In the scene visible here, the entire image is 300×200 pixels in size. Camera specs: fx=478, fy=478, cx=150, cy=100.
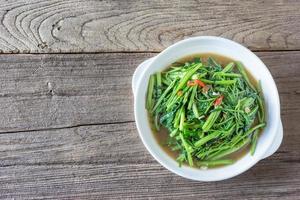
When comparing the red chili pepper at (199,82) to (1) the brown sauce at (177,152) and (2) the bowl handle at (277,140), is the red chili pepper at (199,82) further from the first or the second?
(2) the bowl handle at (277,140)

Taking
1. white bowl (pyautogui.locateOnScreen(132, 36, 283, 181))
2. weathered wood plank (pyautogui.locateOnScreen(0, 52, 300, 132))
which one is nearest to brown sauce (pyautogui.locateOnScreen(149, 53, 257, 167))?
white bowl (pyautogui.locateOnScreen(132, 36, 283, 181))

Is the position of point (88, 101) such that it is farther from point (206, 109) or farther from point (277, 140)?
point (277, 140)

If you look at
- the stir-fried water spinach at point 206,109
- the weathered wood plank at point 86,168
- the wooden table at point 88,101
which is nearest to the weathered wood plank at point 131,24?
the wooden table at point 88,101

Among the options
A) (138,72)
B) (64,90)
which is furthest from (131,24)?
(64,90)

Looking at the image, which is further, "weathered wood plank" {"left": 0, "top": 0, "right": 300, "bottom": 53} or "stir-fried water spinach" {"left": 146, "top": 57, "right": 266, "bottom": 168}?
"weathered wood plank" {"left": 0, "top": 0, "right": 300, "bottom": 53}

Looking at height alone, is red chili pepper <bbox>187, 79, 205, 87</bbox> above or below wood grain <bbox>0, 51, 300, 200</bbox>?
above

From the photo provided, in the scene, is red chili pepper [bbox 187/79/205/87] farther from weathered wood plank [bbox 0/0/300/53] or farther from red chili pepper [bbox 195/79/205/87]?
weathered wood plank [bbox 0/0/300/53]

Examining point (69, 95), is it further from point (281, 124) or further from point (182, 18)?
point (281, 124)
